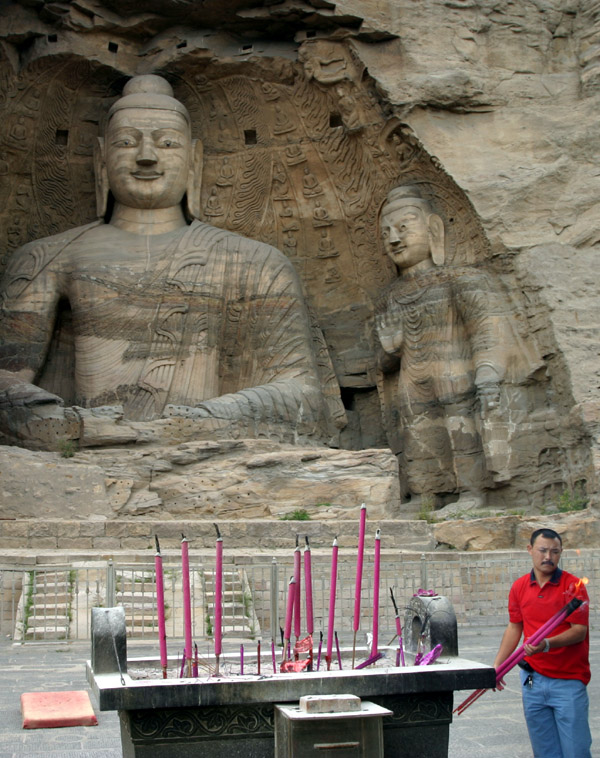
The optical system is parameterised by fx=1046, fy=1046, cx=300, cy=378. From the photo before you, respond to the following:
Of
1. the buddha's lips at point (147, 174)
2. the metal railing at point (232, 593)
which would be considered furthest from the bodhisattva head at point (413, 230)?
the metal railing at point (232, 593)

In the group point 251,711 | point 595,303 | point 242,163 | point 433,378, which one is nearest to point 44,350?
point 242,163

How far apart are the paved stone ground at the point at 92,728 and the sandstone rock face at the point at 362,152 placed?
328 cm

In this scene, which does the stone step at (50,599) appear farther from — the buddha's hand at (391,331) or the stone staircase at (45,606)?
the buddha's hand at (391,331)

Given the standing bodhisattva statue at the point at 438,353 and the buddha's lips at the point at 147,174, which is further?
the buddha's lips at the point at 147,174

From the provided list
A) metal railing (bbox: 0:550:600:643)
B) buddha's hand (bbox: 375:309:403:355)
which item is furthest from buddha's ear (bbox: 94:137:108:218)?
metal railing (bbox: 0:550:600:643)

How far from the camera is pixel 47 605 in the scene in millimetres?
6383

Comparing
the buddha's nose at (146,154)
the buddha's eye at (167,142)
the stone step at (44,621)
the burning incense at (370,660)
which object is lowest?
the stone step at (44,621)

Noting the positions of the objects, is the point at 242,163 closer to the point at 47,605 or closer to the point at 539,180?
the point at 539,180

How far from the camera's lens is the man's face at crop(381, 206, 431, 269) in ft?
34.8

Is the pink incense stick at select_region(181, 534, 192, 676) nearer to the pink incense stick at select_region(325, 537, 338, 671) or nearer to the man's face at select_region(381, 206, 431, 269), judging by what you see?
the pink incense stick at select_region(325, 537, 338, 671)

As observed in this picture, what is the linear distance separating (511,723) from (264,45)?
345 inches

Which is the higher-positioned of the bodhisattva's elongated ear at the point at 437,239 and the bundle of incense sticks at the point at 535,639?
the bodhisattva's elongated ear at the point at 437,239

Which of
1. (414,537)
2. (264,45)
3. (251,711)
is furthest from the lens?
(264,45)

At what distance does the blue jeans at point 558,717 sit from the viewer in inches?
123
